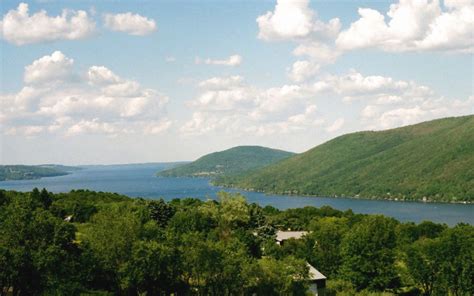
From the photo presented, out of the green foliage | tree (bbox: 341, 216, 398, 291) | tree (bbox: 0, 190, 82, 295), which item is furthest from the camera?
tree (bbox: 341, 216, 398, 291)

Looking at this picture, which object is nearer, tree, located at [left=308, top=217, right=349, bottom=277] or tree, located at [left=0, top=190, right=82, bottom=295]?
tree, located at [left=0, top=190, right=82, bottom=295]

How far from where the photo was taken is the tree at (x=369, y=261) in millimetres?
41938

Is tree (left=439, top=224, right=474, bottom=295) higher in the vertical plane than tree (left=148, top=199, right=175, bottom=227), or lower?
lower

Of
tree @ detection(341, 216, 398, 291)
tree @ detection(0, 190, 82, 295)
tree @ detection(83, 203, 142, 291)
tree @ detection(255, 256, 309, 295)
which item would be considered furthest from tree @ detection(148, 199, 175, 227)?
tree @ detection(255, 256, 309, 295)

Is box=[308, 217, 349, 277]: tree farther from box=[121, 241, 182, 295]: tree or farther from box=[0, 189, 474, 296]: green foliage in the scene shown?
box=[121, 241, 182, 295]: tree

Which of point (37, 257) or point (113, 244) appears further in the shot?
point (113, 244)

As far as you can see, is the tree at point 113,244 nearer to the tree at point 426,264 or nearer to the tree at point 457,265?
the tree at point 426,264

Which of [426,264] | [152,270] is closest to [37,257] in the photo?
[152,270]

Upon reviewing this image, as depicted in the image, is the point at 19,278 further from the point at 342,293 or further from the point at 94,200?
the point at 94,200

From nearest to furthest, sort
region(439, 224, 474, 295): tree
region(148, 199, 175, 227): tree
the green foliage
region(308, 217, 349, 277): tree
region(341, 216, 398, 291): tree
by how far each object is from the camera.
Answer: the green foliage → region(439, 224, 474, 295): tree → region(341, 216, 398, 291): tree → region(308, 217, 349, 277): tree → region(148, 199, 175, 227): tree

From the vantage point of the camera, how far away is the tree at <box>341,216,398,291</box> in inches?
1651

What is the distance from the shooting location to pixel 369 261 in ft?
138

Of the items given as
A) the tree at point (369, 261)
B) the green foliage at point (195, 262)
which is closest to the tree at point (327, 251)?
the green foliage at point (195, 262)

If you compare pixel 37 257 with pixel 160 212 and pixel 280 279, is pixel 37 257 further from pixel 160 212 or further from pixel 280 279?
pixel 160 212
